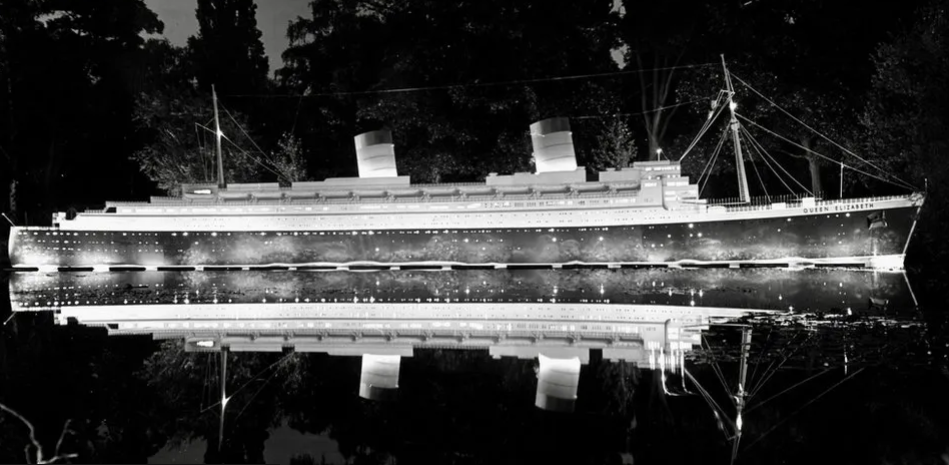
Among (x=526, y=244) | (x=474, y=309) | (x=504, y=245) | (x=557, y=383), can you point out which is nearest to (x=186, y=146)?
(x=504, y=245)

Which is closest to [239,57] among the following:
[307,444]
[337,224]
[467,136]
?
[467,136]

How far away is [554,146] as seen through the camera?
2975cm

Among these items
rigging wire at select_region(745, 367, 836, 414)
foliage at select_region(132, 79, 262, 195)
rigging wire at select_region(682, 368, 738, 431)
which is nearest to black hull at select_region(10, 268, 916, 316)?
rigging wire at select_region(745, 367, 836, 414)

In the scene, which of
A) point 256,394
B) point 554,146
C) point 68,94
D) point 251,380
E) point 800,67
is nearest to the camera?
point 256,394

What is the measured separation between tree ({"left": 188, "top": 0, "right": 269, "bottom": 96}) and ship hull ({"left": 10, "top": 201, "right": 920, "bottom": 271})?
19408 mm

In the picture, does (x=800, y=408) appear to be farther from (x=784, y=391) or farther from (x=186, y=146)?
(x=186, y=146)

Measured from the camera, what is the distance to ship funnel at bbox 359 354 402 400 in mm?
9656

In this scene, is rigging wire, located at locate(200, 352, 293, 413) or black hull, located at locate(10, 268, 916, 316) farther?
black hull, located at locate(10, 268, 916, 316)

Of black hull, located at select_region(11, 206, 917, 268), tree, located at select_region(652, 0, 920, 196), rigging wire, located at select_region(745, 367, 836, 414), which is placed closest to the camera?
rigging wire, located at select_region(745, 367, 836, 414)

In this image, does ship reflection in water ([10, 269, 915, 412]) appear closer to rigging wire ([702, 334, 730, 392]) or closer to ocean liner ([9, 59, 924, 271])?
rigging wire ([702, 334, 730, 392])

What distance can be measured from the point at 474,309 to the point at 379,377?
662cm

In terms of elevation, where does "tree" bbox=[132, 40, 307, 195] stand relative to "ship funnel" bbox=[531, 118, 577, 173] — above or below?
above

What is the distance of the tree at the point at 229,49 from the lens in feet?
162

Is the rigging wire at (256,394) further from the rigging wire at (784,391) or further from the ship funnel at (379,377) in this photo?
the rigging wire at (784,391)
